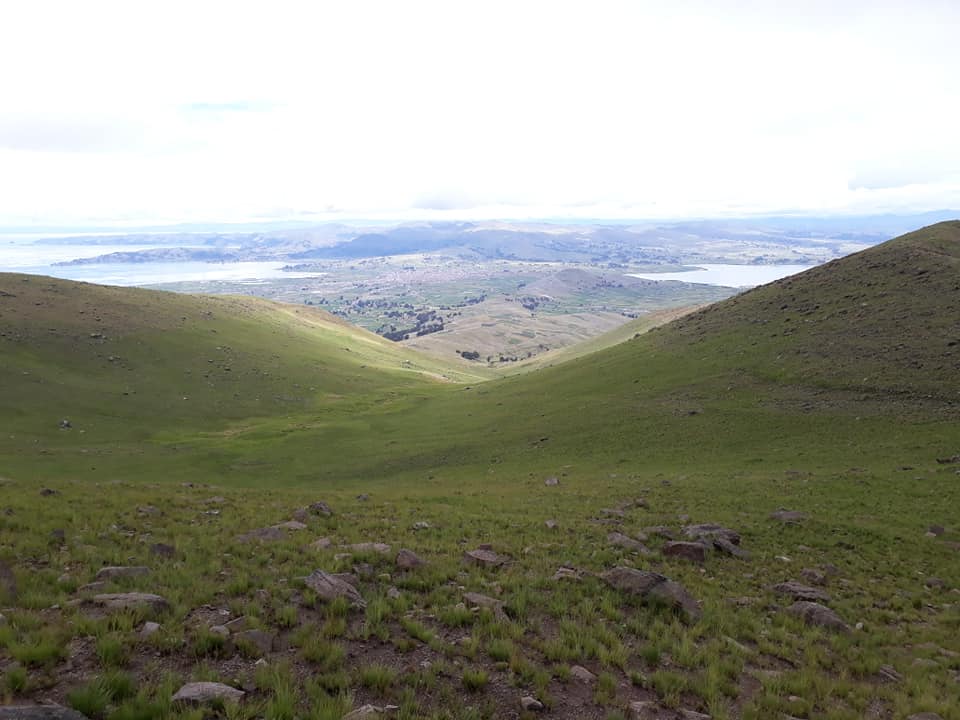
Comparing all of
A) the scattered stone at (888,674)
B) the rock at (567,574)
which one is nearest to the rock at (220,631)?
the rock at (567,574)

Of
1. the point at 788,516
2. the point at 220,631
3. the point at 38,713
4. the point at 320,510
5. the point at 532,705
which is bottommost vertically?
the point at 788,516

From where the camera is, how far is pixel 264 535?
17750mm

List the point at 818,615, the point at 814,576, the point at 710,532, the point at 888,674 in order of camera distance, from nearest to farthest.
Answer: the point at 888,674, the point at 818,615, the point at 814,576, the point at 710,532

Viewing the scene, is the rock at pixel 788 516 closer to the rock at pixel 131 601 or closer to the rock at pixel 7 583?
the rock at pixel 131 601

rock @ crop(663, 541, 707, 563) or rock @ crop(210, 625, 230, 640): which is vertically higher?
rock @ crop(210, 625, 230, 640)

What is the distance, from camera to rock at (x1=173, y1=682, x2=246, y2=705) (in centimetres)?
774

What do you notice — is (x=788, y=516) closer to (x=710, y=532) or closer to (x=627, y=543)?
(x=710, y=532)

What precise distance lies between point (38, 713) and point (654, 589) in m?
12.8

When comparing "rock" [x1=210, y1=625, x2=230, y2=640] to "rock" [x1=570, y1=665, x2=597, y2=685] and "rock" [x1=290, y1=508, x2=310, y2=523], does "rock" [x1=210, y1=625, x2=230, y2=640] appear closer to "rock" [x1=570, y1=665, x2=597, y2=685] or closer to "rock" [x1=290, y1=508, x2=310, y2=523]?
"rock" [x1=570, y1=665, x2=597, y2=685]

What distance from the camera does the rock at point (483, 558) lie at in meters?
15.9

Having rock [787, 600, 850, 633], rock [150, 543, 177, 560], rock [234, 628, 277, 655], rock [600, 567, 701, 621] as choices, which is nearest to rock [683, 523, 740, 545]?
rock [787, 600, 850, 633]

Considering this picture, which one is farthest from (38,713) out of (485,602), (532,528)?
(532,528)

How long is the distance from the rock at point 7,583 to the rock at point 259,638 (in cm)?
525

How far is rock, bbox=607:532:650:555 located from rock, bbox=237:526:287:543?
11.7 meters
